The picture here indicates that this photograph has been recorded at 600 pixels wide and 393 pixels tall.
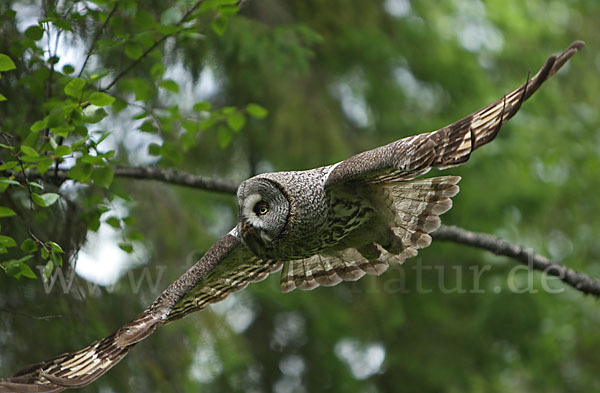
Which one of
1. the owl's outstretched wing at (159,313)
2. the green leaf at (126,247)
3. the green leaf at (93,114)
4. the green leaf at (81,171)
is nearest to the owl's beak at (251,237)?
the owl's outstretched wing at (159,313)

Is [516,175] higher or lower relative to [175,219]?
lower

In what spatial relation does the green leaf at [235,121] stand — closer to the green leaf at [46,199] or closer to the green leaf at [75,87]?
the green leaf at [75,87]

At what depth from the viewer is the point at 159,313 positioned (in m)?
4.50

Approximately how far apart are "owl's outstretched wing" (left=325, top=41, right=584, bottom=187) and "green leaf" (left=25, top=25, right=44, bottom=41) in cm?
192

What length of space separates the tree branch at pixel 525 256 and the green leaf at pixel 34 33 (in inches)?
116

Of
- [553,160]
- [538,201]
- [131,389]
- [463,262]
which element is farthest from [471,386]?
[131,389]

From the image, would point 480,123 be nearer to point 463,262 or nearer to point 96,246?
point 96,246

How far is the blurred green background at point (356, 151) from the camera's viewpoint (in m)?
5.71

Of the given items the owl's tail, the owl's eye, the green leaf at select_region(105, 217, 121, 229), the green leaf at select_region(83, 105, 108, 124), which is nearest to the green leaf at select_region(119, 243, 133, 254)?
the green leaf at select_region(105, 217, 121, 229)

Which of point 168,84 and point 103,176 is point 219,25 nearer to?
point 168,84

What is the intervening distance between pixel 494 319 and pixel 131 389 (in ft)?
14.4

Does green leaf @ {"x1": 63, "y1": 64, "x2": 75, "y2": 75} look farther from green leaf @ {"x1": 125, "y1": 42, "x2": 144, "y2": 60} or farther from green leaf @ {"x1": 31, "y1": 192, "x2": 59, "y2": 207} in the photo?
green leaf @ {"x1": 31, "y1": 192, "x2": 59, "y2": 207}

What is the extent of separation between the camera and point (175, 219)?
712cm

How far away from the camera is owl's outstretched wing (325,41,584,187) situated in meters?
3.29
